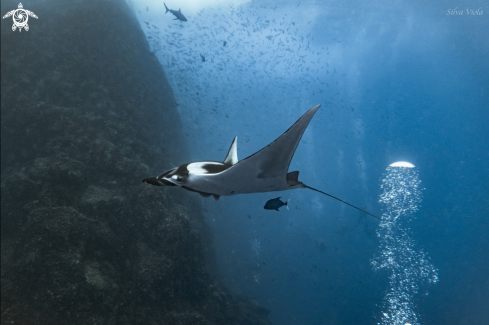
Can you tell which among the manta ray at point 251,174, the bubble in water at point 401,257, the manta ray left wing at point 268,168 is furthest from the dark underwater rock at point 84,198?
the bubble in water at point 401,257

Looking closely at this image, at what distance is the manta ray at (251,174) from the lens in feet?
6.15

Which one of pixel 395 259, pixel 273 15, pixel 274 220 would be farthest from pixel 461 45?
pixel 274 220

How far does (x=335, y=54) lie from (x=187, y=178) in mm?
33504

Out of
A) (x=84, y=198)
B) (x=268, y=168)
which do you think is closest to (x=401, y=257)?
(x=268, y=168)

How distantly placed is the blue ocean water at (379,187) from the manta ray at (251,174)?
8.51 metres

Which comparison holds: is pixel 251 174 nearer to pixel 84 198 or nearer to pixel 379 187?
pixel 84 198

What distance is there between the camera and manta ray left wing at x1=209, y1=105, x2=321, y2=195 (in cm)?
182

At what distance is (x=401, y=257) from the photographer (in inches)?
837

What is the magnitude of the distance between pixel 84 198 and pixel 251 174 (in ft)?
18.1

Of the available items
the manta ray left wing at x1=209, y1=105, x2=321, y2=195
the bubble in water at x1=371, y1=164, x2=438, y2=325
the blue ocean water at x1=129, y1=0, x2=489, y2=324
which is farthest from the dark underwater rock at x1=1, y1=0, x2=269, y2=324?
the bubble in water at x1=371, y1=164, x2=438, y2=325

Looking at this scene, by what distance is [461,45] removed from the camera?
2050 cm

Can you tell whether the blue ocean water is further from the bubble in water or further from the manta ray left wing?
the manta ray left wing

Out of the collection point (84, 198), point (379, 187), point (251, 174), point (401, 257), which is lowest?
point (84, 198)

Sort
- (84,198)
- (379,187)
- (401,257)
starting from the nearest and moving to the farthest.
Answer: (84,198), (401,257), (379,187)
